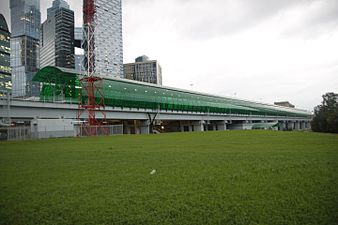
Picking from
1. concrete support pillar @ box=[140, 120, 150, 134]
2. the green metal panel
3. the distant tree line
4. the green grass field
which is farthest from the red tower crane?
the distant tree line

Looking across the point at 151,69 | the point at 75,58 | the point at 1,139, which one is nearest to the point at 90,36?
the point at 1,139

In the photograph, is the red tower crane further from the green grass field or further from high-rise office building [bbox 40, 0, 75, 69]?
high-rise office building [bbox 40, 0, 75, 69]

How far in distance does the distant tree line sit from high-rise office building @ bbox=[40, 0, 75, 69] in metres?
125

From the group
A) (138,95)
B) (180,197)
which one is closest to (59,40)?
(138,95)

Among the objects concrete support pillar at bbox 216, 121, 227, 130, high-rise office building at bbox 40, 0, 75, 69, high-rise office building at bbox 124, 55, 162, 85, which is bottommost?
concrete support pillar at bbox 216, 121, 227, 130

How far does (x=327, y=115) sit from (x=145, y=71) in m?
129

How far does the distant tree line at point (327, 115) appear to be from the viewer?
4785cm

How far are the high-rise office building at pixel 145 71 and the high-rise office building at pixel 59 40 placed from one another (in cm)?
3834

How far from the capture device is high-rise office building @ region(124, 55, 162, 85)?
164m

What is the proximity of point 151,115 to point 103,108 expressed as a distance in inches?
728

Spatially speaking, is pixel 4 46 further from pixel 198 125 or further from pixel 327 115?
pixel 198 125

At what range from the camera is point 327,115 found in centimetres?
5069

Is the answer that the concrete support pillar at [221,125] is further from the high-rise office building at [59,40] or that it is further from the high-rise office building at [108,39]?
the high-rise office building at [59,40]

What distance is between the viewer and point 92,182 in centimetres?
588
